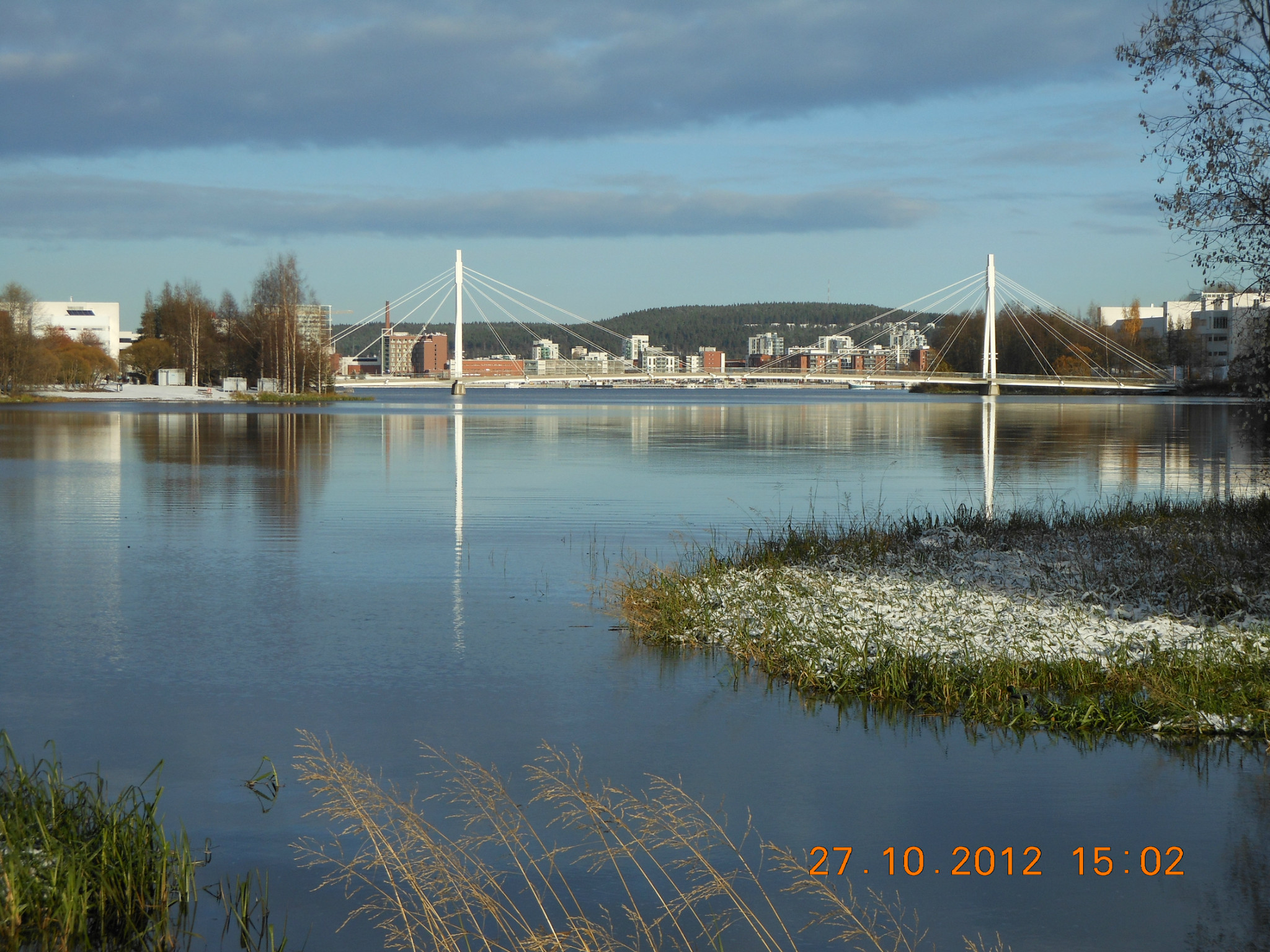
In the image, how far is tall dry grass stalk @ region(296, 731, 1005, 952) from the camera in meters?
3.87

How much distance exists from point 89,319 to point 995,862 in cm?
13514

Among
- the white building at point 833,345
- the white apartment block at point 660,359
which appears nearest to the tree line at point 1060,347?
the white building at point 833,345

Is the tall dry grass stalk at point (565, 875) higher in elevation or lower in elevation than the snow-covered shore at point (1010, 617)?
lower

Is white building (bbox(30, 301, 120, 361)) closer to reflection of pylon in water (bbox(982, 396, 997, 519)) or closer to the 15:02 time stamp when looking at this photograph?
reflection of pylon in water (bbox(982, 396, 997, 519))

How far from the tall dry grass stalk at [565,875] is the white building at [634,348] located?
10993 cm

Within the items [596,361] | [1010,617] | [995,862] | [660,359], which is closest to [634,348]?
[660,359]

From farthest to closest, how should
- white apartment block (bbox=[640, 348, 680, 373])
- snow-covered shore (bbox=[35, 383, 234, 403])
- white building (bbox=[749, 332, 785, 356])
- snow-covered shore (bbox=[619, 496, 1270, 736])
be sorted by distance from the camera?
white building (bbox=[749, 332, 785, 356]) < white apartment block (bbox=[640, 348, 680, 373]) < snow-covered shore (bbox=[35, 383, 234, 403]) < snow-covered shore (bbox=[619, 496, 1270, 736])

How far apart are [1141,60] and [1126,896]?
7687 millimetres

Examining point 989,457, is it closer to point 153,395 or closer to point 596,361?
point 153,395

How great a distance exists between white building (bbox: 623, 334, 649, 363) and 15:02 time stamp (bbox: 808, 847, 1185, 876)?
362 feet

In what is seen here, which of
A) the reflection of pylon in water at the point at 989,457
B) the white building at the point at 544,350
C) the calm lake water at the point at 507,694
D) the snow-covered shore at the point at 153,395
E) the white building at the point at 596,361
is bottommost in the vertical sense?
the calm lake water at the point at 507,694

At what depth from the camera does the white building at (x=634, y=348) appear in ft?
388

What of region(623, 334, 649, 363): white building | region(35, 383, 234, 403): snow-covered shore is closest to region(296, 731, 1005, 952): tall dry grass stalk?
region(35, 383, 234, 403): snow-covered shore

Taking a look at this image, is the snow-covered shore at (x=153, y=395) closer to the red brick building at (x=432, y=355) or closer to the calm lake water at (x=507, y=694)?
the calm lake water at (x=507, y=694)
